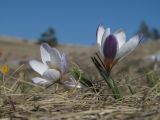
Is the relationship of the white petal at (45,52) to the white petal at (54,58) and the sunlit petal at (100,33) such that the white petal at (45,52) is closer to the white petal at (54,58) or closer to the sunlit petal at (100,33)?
the white petal at (54,58)

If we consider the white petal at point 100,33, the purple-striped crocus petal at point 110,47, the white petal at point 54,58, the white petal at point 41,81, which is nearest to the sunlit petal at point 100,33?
the white petal at point 100,33

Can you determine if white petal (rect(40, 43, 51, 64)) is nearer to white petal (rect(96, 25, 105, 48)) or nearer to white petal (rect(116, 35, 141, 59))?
white petal (rect(96, 25, 105, 48))

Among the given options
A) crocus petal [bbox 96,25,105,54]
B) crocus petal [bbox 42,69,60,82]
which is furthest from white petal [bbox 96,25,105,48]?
crocus petal [bbox 42,69,60,82]

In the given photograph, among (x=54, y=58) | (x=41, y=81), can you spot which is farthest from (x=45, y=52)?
(x=41, y=81)

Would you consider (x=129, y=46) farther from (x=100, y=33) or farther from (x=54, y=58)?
(x=54, y=58)

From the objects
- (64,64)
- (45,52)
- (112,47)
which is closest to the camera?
(112,47)

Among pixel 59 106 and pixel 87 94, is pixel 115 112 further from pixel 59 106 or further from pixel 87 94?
pixel 87 94

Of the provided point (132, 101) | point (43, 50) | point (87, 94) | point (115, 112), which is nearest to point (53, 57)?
point (43, 50)
